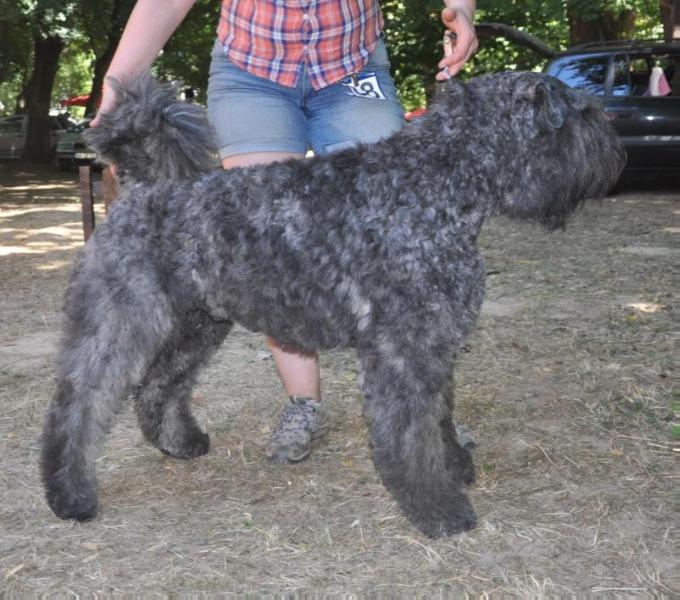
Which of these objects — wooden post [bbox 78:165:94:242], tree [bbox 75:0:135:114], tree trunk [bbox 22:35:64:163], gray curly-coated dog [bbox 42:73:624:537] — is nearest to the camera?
gray curly-coated dog [bbox 42:73:624:537]

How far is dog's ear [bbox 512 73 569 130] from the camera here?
9.50ft

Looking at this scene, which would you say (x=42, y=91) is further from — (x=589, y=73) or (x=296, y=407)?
(x=296, y=407)

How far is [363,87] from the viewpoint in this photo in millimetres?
3604

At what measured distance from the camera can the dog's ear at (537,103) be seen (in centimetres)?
290

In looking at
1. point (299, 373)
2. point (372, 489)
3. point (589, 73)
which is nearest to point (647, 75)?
point (589, 73)

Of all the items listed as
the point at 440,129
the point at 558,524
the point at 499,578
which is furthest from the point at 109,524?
the point at 440,129

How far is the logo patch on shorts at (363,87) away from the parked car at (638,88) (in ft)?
29.3

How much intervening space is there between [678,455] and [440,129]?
1.79m

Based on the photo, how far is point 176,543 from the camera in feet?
10.1

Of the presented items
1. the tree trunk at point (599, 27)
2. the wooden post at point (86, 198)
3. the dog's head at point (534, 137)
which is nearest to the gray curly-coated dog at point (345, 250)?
the dog's head at point (534, 137)

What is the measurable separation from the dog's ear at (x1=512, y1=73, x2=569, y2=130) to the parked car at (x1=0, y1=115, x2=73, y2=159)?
27033 millimetres

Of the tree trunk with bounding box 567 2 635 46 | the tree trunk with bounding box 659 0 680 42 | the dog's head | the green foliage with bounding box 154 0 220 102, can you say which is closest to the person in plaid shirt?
the dog's head

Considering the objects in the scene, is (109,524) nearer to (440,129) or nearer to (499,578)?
(499,578)

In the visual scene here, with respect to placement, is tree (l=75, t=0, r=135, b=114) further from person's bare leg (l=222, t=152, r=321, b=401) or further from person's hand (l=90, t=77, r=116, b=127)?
person's hand (l=90, t=77, r=116, b=127)
